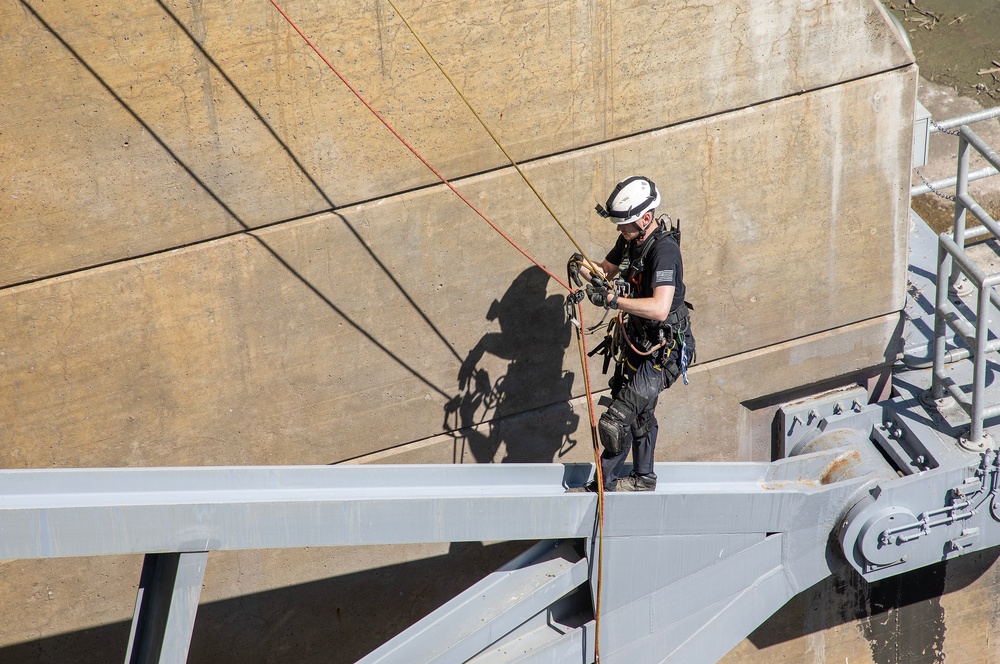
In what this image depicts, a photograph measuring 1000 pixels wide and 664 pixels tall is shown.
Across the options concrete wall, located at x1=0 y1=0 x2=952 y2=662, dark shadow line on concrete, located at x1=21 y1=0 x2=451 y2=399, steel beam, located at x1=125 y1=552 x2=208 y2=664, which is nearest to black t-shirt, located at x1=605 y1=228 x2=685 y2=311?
concrete wall, located at x1=0 y1=0 x2=952 y2=662

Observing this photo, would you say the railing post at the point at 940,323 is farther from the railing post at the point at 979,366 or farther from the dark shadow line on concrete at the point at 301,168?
the dark shadow line on concrete at the point at 301,168

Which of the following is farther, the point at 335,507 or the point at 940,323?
the point at 940,323

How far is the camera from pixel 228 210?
13.1 feet

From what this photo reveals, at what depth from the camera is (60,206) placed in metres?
3.79

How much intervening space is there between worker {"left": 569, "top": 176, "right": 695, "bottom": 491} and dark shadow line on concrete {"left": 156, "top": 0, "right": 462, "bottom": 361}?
0.72 metres

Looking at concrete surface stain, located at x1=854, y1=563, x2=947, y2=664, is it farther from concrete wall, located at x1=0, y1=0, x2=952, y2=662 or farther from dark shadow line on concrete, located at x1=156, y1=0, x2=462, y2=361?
dark shadow line on concrete, located at x1=156, y1=0, x2=462, y2=361

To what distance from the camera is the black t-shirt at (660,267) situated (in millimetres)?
4000

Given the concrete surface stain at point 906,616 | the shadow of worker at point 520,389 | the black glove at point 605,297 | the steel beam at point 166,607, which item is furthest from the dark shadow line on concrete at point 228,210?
the concrete surface stain at point 906,616

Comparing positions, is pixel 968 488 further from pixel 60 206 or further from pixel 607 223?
pixel 60 206

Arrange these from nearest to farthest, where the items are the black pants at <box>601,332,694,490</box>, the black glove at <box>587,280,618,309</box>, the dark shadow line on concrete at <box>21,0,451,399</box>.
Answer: the dark shadow line on concrete at <box>21,0,451,399</box> → the black glove at <box>587,280,618,309</box> → the black pants at <box>601,332,694,490</box>

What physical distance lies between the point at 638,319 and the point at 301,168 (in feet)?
5.26

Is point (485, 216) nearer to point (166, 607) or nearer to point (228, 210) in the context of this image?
point (228, 210)

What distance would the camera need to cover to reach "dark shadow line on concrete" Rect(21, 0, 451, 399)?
11.7ft

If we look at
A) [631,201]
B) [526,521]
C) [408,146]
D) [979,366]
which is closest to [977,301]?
[979,366]
